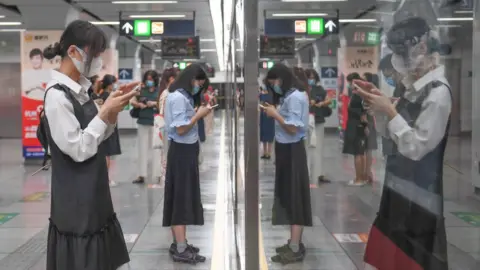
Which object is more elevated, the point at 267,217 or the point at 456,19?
the point at 456,19

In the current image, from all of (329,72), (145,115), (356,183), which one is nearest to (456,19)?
(329,72)

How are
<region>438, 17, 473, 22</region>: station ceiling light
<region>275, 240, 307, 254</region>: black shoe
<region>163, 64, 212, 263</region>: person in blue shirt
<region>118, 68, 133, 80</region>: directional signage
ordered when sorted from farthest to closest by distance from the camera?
<region>118, 68, 133, 80</region>: directional signage, <region>163, 64, 212, 263</region>: person in blue shirt, <region>275, 240, 307, 254</region>: black shoe, <region>438, 17, 473, 22</region>: station ceiling light

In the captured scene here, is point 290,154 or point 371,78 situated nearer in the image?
point 371,78

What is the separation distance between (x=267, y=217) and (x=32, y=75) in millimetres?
8675

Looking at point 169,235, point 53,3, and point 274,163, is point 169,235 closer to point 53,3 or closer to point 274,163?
point 274,163

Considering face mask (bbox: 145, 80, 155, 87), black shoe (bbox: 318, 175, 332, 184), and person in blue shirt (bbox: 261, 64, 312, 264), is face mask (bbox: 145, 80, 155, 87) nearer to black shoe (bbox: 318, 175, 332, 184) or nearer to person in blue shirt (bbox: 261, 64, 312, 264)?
person in blue shirt (bbox: 261, 64, 312, 264)

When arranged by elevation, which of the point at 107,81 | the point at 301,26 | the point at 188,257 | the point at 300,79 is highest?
the point at 301,26

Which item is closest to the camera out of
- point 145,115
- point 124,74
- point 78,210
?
point 78,210

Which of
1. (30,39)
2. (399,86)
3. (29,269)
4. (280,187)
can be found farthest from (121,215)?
(30,39)

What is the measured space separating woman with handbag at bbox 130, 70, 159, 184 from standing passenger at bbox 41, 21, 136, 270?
4046mm

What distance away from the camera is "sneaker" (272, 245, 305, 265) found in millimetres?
3213

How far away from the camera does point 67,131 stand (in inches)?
87.4

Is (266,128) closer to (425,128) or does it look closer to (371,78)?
(371,78)

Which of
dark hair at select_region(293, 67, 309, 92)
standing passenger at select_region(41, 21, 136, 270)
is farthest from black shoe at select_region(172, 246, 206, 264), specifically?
dark hair at select_region(293, 67, 309, 92)
